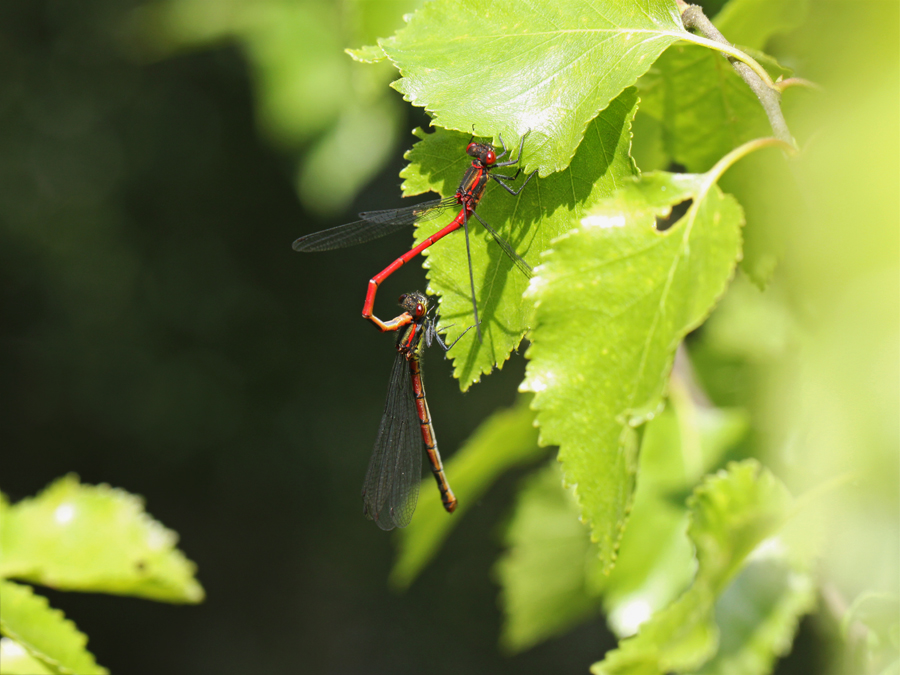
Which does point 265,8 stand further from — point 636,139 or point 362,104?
point 636,139

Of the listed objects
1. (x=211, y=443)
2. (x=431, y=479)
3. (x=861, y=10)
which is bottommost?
(x=211, y=443)

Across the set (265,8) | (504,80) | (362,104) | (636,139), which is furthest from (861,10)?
(265,8)

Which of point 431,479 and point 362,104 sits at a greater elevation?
point 362,104

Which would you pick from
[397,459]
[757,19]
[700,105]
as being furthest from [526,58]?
[397,459]

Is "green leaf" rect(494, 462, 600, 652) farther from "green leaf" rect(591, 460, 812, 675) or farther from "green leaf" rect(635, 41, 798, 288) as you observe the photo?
"green leaf" rect(635, 41, 798, 288)

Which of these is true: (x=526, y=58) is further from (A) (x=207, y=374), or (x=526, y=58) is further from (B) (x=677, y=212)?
(A) (x=207, y=374)

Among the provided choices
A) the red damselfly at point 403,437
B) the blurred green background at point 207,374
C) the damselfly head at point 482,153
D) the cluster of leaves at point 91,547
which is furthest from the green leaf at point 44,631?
the blurred green background at point 207,374
